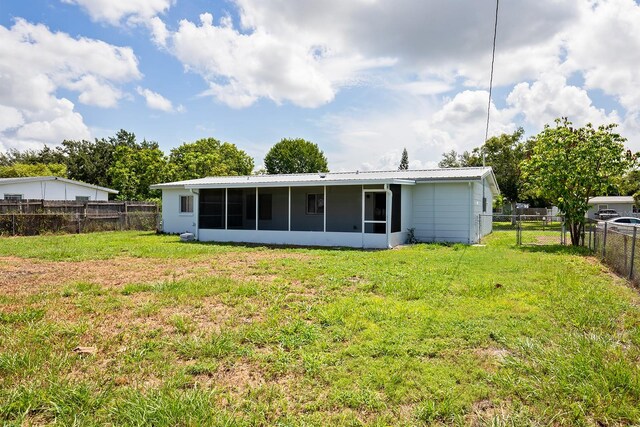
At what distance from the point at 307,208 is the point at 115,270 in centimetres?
972

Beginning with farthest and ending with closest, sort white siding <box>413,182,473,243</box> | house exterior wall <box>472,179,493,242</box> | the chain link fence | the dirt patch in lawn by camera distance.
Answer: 1. house exterior wall <box>472,179,493,242</box>
2. white siding <box>413,182,473,243</box>
3. the dirt patch in lawn
4. the chain link fence

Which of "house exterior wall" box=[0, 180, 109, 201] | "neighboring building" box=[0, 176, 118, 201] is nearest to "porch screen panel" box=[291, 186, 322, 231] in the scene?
"neighboring building" box=[0, 176, 118, 201]

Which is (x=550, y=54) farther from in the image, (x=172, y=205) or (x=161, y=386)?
(x=172, y=205)

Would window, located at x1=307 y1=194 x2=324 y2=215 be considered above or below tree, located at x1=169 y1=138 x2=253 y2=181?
below

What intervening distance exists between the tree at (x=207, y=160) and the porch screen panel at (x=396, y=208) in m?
24.2

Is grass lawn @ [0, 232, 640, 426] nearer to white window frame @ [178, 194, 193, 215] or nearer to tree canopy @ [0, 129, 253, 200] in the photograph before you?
white window frame @ [178, 194, 193, 215]

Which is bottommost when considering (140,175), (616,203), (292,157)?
(616,203)

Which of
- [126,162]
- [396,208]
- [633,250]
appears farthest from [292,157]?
[633,250]

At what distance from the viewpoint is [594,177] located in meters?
13.2

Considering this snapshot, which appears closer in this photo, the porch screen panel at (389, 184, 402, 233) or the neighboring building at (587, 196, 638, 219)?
the porch screen panel at (389, 184, 402, 233)

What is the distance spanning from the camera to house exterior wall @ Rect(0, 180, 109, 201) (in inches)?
912

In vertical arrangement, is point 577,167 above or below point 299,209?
above

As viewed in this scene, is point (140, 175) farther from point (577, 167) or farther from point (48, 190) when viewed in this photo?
point (577, 167)

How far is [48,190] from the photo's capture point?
2470cm
